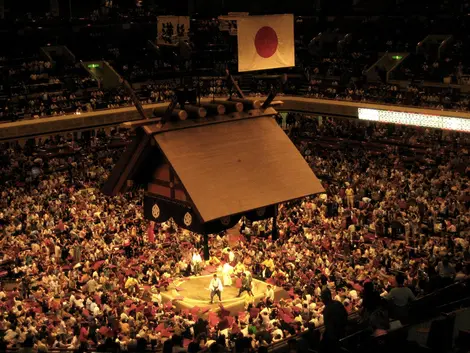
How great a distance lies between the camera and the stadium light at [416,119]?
21.7 meters

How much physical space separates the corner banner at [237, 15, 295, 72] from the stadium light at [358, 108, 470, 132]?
25.8 feet

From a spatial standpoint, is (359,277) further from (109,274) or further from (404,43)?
(404,43)

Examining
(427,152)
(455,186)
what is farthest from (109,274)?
(427,152)

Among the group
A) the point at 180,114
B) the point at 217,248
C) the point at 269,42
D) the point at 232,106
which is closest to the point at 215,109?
the point at 232,106

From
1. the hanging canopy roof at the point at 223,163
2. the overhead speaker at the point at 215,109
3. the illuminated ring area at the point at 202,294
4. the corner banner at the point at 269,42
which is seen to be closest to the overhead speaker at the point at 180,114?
the hanging canopy roof at the point at 223,163

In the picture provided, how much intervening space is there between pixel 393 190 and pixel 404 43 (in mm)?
10808

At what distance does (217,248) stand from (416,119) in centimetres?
868

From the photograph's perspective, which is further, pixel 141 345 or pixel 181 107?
Answer: pixel 181 107

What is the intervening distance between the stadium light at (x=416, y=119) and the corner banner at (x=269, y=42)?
7.87 meters

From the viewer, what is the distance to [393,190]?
1997 centimetres

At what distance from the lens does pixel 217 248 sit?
17.3m

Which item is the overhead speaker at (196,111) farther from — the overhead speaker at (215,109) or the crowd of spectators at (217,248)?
the crowd of spectators at (217,248)

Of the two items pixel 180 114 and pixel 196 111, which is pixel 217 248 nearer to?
pixel 196 111

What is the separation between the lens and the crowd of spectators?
12.7 metres
